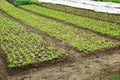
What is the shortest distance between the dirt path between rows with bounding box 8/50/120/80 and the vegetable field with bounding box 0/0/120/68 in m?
0.51

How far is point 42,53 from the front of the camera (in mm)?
10266

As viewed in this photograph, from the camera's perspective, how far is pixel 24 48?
35.8ft

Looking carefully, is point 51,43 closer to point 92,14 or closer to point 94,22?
point 94,22

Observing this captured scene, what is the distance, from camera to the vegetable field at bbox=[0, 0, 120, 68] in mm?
10079

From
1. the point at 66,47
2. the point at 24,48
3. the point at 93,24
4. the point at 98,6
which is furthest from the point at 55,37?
the point at 98,6

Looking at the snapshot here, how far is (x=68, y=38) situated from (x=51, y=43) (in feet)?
3.12

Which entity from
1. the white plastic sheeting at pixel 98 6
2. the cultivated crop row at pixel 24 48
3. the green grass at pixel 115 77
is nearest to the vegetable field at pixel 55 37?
the cultivated crop row at pixel 24 48

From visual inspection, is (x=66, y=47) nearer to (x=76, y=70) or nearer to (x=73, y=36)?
(x=73, y=36)

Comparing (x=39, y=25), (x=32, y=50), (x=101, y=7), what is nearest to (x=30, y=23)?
(x=39, y=25)

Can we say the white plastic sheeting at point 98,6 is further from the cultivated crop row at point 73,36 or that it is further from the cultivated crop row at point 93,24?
the cultivated crop row at point 73,36

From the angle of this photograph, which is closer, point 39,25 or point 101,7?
point 39,25

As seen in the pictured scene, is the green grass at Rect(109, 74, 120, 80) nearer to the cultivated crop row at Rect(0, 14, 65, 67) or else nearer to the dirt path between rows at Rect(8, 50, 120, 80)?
the dirt path between rows at Rect(8, 50, 120, 80)

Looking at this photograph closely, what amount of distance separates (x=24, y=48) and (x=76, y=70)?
2924mm

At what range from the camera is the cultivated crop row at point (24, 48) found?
9.64m
